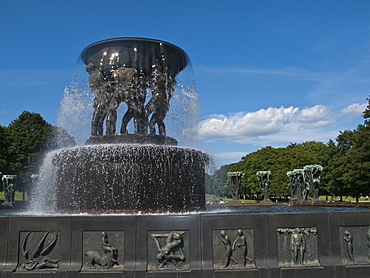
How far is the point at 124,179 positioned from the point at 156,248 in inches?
157

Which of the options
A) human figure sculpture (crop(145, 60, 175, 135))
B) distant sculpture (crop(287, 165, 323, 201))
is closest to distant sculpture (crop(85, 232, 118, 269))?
human figure sculpture (crop(145, 60, 175, 135))

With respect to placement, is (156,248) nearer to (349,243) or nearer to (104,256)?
(104,256)

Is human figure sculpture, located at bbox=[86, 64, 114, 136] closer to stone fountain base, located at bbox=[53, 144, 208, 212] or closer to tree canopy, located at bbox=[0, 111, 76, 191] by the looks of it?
stone fountain base, located at bbox=[53, 144, 208, 212]

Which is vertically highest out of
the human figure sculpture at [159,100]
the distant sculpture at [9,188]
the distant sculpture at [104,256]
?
the human figure sculpture at [159,100]

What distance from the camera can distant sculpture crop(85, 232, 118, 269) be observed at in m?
6.39

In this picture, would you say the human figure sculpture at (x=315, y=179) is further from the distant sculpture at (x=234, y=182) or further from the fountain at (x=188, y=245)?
the fountain at (x=188, y=245)

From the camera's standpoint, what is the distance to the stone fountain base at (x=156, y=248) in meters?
6.39

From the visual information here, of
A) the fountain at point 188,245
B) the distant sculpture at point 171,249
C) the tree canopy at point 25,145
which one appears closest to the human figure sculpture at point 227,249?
the fountain at point 188,245

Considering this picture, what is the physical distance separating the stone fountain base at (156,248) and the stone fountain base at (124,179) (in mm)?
3588

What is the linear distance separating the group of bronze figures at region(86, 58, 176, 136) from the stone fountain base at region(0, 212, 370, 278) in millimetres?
6392

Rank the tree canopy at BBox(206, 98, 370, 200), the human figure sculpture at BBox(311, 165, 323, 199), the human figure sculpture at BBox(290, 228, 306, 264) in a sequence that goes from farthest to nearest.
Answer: the tree canopy at BBox(206, 98, 370, 200), the human figure sculpture at BBox(311, 165, 323, 199), the human figure sculpture at BBox(290, 228, 306, 264)

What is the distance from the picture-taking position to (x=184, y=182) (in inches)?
431

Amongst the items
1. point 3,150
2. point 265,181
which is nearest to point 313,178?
point 265,181

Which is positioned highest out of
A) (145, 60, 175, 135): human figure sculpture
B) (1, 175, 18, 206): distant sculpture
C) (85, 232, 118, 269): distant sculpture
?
(145, 60, 175, 135): human figure sculpture
